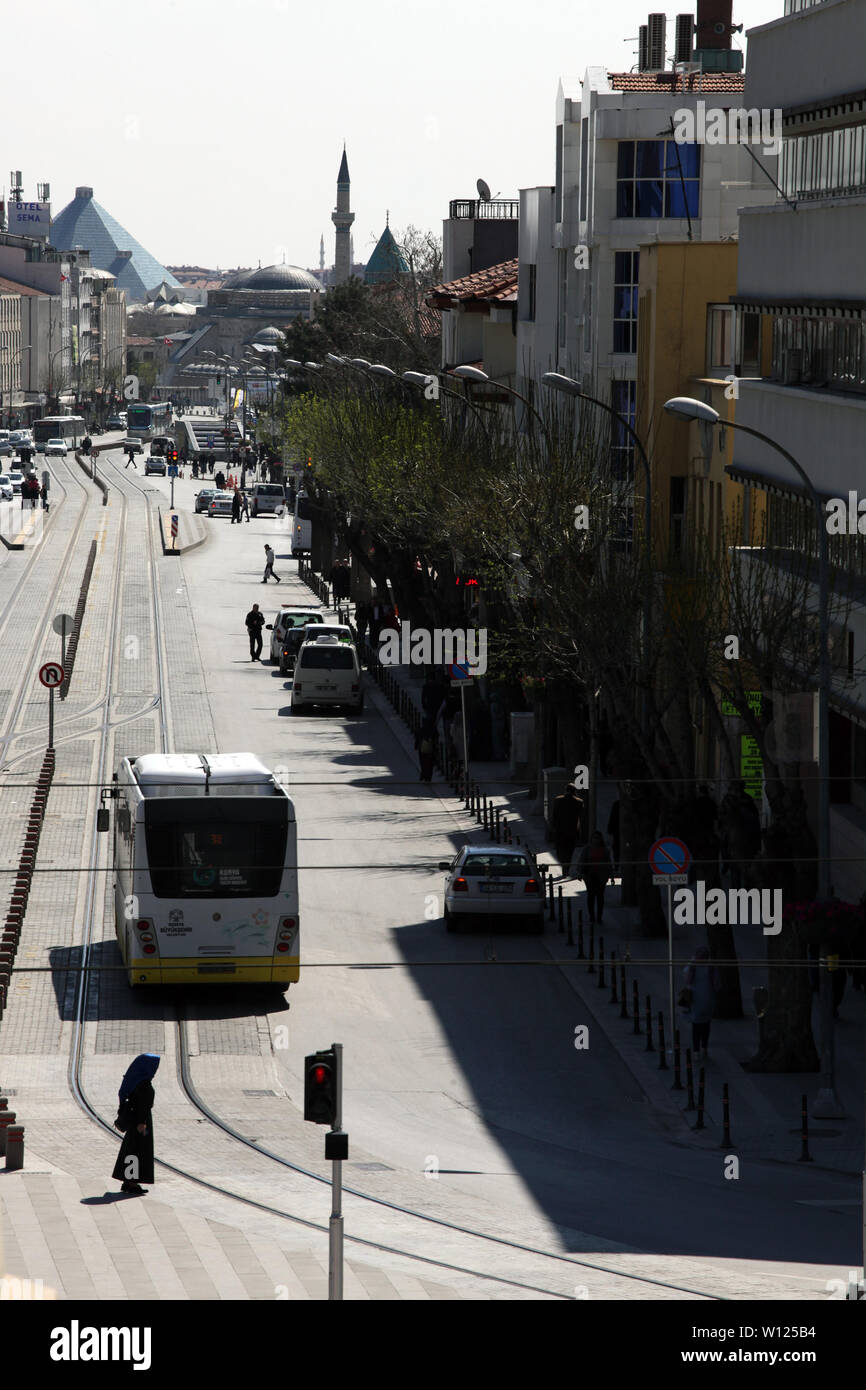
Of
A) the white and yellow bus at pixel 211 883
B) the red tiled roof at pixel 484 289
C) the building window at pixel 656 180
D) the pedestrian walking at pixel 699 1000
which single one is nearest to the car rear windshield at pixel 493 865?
the white and yellow bus at pixel 211 883

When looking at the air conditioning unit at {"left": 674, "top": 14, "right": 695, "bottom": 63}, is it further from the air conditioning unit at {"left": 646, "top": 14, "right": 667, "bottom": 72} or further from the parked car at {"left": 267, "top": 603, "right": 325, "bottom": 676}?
the parked car at {"left": 267, "top": 603, "right": 325, "bottom": 676}

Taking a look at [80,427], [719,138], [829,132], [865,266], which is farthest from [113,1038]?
[80,427]

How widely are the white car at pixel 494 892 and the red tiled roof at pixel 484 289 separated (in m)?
32.6

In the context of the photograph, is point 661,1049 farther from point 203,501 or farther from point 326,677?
point 203,501

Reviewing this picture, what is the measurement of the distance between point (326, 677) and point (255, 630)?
314 inches

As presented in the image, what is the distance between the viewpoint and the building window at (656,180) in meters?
42.1

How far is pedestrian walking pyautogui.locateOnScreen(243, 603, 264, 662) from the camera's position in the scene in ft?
178

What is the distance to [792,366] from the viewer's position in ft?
91.7

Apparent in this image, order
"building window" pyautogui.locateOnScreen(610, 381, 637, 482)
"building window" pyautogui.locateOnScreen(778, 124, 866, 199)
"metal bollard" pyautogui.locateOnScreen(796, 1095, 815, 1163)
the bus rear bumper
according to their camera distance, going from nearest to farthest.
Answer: "metal bollard" pyautogui.locateOnScreen(796, 1095, 815, 1163)
the bus rear bumper
"building window" pyautogui.locateOnScreen(778, 124, 866, 199)
"building window" pyautogui.locateOnScreen(610, 381, 637, 482)

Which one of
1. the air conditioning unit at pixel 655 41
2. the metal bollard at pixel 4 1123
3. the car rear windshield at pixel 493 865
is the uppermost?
the air conditioning unit at pixel 655 41

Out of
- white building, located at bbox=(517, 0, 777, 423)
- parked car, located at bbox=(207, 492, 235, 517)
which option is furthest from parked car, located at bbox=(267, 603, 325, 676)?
parked car, located at bbox=(207, 492, 235, 517)

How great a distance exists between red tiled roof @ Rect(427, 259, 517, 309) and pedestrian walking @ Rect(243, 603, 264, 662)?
11.0 metres

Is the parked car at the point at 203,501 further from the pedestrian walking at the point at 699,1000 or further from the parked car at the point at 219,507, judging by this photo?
the pedestrian walking at the point at 699,1000
